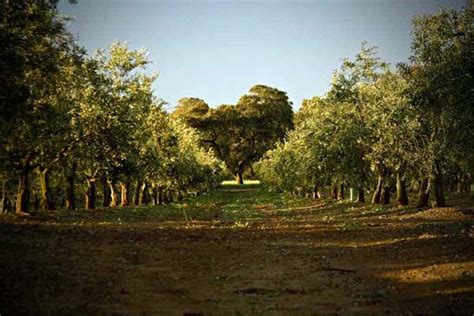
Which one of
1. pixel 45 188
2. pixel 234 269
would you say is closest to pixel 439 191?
pixel 234 269

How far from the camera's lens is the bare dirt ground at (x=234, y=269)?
1166 centimetres

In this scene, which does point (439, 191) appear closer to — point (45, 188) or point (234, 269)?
point (234, 269)

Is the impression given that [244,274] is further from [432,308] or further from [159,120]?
Answer: [159,120]

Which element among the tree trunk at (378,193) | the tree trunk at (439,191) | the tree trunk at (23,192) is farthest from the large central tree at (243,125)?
the tree trunk at (23,192)

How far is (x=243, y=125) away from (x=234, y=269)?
116722mm

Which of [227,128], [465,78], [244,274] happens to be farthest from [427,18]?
[227,128]

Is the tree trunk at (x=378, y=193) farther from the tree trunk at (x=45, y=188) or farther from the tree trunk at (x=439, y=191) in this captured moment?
the tree trunk at (x=45, y=188)

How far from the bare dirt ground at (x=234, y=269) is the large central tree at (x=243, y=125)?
10420 cm

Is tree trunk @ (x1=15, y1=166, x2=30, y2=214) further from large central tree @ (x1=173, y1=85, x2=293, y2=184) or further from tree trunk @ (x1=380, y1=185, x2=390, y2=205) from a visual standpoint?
large central tree @ (x1=173, y1=85, x2=293, y2=184)

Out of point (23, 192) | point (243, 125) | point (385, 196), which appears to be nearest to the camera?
point (23, 192)

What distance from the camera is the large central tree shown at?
132 m

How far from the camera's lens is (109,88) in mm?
36500

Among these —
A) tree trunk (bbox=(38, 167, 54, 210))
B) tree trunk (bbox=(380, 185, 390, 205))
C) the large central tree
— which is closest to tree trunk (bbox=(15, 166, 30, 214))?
tree trunk (bbox=(38, 167, 54, 210))

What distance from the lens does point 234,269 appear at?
16.6 meters
